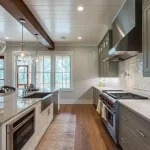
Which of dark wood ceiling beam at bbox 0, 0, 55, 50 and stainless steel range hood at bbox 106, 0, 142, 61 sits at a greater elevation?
dark wood ceiling beam at bbox 0, 0, 55, 50

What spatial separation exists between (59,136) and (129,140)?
1755 millimetres

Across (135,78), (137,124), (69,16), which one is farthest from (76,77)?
(137,124)

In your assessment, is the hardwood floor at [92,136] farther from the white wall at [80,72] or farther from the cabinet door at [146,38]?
the white wall at [80,72]

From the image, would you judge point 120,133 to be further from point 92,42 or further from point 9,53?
point 9,53

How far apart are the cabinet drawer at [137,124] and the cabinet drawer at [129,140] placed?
6 centimetres

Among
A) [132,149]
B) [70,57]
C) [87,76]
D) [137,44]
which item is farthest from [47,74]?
[132,149]

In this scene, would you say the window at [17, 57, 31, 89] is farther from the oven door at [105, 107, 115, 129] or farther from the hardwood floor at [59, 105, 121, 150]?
the oven door at [105, 107, 115, 129]

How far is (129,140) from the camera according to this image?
225cm

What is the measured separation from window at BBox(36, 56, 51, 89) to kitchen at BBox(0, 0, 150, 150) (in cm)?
5

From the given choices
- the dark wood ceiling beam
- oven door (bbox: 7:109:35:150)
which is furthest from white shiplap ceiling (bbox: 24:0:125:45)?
oven door (bbox: 7:109:35:150)

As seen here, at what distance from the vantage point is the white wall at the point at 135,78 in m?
3.20

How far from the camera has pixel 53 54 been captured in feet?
25.3

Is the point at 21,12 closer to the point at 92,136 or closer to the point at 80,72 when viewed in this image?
the point at 92,136

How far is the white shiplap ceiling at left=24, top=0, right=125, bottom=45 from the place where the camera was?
3.37m
